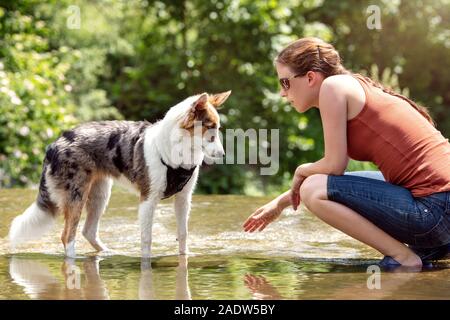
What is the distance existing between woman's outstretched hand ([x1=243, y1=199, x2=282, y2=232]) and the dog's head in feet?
1.53

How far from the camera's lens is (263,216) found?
14.0ft

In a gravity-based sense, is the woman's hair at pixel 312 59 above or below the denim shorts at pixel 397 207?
above

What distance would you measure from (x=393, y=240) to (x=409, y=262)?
152 mm

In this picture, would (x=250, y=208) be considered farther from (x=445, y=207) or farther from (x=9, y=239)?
(x=445, y=207)

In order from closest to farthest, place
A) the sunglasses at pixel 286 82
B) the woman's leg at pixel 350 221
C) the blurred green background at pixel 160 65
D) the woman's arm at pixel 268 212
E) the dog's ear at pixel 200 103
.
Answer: the woman's leg at pixel 350 221
the sunglasses at pixel 286 82
the woman's arm at pixel 268 212
the dog's ear at pixel 200 103
the blurred green background at pixel 160 65

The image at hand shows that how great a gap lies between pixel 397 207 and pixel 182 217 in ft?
4.90

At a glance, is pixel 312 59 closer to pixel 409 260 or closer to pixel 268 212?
pixel 268 212

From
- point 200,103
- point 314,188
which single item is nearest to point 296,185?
point 314,188

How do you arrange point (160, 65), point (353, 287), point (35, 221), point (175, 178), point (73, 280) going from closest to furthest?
point (353, 287), point (73, 280), point (175, 178), point (35, 221), point (160, 65)

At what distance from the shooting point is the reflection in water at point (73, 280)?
3.32 meters

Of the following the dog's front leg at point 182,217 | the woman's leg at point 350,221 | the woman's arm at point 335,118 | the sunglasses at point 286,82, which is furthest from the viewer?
the dog's front leg at point 182,217

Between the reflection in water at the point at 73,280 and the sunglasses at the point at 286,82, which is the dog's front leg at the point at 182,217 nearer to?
the reflection in water at the point at 73,280

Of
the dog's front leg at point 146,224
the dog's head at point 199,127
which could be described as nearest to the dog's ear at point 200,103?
the dog's head at point 199,127
